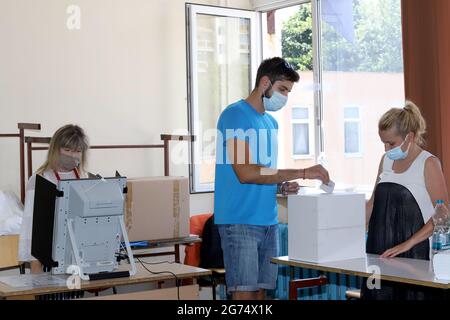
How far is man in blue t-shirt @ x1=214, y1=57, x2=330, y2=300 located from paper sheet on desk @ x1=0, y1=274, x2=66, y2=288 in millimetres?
772

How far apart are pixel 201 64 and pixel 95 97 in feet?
3.00

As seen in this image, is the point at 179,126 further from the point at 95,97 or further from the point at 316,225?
the point at 316,225

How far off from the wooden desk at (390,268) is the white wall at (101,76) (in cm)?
217

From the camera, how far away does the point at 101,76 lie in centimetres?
502

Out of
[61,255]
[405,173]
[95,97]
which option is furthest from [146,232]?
[405,173]

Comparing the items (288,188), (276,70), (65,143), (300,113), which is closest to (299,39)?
(300,113)

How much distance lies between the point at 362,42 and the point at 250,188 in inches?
82.8

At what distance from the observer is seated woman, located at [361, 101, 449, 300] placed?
10.1 feet

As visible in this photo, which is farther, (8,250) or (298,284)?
(8,250)

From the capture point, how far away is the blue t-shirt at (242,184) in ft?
10.5

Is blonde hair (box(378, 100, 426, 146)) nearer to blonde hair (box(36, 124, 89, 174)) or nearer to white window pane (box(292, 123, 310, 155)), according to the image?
blonde hair (box(36, 124, 89, 174))

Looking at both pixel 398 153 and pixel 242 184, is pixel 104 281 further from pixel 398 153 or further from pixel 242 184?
pixel 398 153

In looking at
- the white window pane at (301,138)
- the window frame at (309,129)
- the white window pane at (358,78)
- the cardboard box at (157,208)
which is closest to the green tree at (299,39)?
the white window pane at (358,78)

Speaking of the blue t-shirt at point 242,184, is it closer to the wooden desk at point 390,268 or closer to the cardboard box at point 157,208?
the wooden desk at point 390,268
